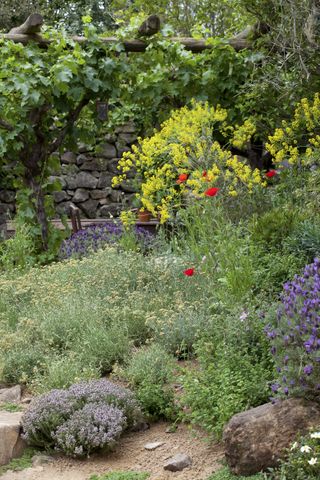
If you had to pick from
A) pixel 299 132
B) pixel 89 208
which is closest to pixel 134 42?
pixel 299 132

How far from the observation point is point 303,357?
3475 millimetres

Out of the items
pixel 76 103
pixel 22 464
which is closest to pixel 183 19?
pixel 76 103

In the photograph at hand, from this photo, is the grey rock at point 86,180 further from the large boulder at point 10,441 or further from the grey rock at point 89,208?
the large boulder at point 10,441

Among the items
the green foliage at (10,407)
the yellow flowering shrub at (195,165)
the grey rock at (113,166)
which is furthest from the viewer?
the grey rock at (113,166)

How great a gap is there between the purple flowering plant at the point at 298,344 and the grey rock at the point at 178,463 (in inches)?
22.0

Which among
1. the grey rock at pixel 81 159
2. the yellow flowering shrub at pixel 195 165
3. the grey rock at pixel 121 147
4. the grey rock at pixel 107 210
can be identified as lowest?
the grey rock at pixel 107 210

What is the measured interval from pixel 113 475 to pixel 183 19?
36.9 ft

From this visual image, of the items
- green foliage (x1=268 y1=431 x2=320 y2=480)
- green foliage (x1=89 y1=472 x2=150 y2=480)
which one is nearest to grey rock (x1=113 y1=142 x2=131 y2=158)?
green foliage (x1=89 y1=472 x2=150 y2=480)

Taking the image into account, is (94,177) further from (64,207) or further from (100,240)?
(100,240)

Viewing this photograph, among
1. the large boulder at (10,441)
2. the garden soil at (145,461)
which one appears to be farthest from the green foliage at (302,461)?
the large boulder at (10,441)

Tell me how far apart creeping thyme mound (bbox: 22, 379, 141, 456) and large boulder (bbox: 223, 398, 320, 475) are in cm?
77

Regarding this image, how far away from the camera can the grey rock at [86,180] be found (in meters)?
12.9

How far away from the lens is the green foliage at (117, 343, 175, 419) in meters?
4.32

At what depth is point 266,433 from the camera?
3.44 metres
